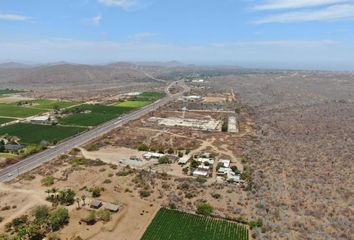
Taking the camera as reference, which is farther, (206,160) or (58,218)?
(206,160)

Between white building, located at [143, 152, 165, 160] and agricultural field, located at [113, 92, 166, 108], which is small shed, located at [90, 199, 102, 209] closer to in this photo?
white building, located at [143, 152, 165, 160]

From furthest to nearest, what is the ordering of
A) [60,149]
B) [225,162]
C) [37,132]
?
[37,132]
[60,149]
[225,162]

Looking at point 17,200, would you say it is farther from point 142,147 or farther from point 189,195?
point 142,147

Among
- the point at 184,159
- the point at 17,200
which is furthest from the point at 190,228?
the point at 17,200

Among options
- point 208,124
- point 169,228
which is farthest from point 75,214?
point 208,124

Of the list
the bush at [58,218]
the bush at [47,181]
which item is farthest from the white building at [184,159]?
the bush at [58,218]

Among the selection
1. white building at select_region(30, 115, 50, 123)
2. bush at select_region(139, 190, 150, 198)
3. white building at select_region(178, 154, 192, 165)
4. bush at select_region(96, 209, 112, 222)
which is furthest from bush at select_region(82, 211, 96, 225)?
white building at select_region(30, 115, 50, 123)

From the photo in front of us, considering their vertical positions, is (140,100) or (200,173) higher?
(200,173)
